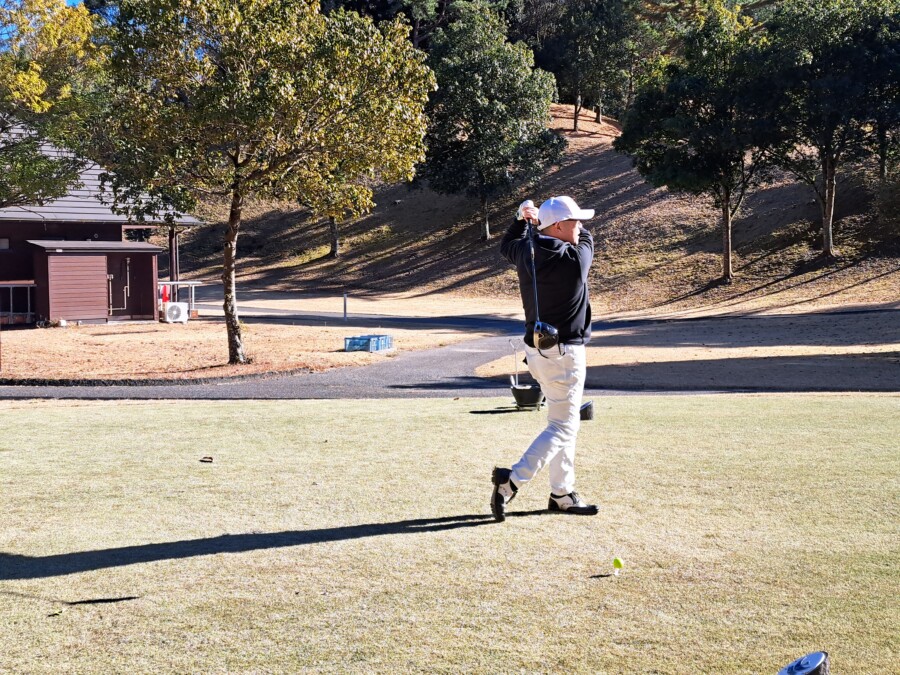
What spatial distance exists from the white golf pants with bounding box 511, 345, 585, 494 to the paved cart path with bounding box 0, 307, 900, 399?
28.8ft

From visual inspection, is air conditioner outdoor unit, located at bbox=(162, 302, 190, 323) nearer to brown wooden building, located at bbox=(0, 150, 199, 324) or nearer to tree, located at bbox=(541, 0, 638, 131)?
brown wooden building, located at bbox=(0, 150, 199, 324)

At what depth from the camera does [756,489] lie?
20.5ft

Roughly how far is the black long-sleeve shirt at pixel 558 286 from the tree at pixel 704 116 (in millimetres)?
33764

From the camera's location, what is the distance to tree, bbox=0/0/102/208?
1753 cm

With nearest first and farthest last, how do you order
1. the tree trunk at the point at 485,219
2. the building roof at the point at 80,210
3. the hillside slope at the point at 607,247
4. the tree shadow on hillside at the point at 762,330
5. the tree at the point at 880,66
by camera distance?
the tree shadow on hillside at the point at 762,330 → the building roof at the point at 80,210 → the tree at the point at 880,66 → the hillside slope at the point at 607,247 → the tree trunk at the point at 485,219

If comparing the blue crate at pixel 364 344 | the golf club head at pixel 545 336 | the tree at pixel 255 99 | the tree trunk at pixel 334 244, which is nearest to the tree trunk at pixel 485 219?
the tree trunk at pixel 334 244

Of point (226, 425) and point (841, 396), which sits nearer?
point (226, 425)

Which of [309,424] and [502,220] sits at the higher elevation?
[502,220]

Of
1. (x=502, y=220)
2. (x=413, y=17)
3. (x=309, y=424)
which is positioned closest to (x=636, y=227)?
(x=502, y=220)

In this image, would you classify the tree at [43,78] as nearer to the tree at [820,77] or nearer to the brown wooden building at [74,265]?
the brown wooden building at [74,265]

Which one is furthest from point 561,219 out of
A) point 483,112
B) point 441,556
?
point 483,112

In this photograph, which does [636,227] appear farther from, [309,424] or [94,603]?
[94,603]

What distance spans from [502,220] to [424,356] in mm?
37106

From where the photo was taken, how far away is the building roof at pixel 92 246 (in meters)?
30.3
